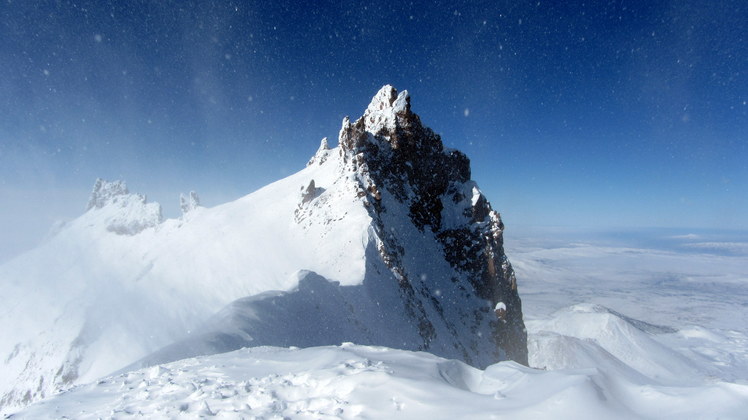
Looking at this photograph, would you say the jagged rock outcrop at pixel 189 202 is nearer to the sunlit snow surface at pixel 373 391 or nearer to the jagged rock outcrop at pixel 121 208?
the jagged rock outcrop at pixel 121 208

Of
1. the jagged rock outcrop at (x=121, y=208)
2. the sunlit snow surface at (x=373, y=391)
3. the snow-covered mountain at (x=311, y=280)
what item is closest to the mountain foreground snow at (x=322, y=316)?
the sunlit snow surface at (x=373, y=391)

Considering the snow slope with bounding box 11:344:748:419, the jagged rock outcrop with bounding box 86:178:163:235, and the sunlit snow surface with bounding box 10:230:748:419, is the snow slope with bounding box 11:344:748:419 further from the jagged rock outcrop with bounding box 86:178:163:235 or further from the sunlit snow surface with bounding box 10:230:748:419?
the jagged rock outcrop with bounding box 86:178:163:235

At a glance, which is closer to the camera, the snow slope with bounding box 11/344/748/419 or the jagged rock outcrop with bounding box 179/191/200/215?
the snow slope with bounding box 11/344/748/419

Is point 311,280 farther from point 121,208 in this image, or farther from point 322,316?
point 121,208

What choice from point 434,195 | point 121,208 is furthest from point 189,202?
point 434,195

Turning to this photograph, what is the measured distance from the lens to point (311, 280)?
59.7 ft

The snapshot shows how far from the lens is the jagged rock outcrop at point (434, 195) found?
1136 inches

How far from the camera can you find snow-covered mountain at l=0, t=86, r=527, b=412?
54.9 feet

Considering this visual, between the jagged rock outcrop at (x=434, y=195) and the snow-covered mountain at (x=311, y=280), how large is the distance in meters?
0.14

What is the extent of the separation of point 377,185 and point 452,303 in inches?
482

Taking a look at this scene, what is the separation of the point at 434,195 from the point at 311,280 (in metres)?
19.2

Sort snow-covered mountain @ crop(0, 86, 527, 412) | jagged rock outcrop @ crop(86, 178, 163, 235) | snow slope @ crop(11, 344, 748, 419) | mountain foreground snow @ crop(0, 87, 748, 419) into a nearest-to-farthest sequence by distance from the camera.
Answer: snow slope @ crop(11, 344, 748, 419)
mountain foreground snow @ crop(0, 87, 748, 419)
snow-covered mountain @ crop(0, 86, 527, 412)
jagged rock outcrop @ crop(86, 178, 163, 235)

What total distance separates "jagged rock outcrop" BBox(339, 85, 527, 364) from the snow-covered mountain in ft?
0.46

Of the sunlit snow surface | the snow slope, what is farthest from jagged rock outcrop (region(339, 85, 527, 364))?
the snow slope
